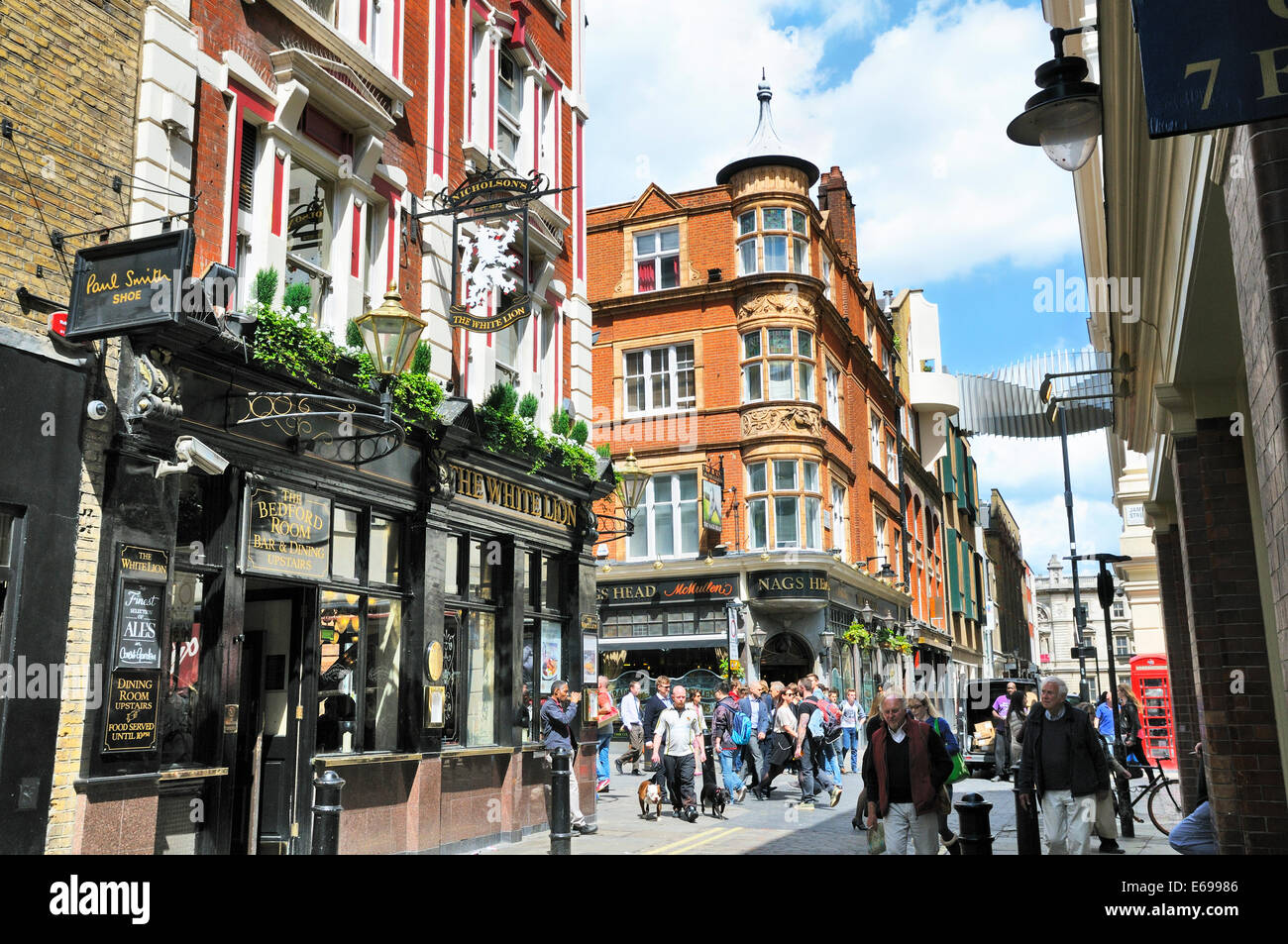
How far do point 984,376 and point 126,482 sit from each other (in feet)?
57.5

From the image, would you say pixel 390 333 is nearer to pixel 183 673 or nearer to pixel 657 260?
pixel 183 673

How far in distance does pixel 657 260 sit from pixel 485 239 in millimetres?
20133

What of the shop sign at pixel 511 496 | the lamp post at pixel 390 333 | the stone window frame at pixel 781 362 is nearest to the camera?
the lamp post at pixel 390 333

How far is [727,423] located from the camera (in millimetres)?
31141

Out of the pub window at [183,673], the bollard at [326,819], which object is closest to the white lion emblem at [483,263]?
the pub window at [183,673]

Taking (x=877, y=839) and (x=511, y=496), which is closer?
(x=877, y=839)

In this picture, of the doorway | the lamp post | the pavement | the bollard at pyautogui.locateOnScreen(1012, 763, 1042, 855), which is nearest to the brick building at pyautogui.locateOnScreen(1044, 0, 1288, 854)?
the bollard at pyautogui.locateOnScreen(1012, 763, 1042, 855)

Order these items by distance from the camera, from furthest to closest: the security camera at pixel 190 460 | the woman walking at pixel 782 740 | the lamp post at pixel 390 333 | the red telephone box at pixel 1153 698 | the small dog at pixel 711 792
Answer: the red telephone box at pixel 1153 698
the woman walking at pixel 782 740
the small dog at pixel 711 792
the lamp post at pixel 390 333
the security camera at pixel 190 460

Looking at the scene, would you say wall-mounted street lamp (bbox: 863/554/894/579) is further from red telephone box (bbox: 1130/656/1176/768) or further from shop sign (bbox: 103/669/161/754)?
shop sign (bbox: 103/669/161/754)

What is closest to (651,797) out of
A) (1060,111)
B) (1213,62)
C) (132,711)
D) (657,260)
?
(132,711)

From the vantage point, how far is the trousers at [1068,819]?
980 cm

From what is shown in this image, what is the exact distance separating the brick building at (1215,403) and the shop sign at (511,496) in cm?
769

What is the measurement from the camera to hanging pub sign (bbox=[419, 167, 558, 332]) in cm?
1312

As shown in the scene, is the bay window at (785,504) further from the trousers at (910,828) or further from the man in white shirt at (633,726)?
the trousers at (910,828)
